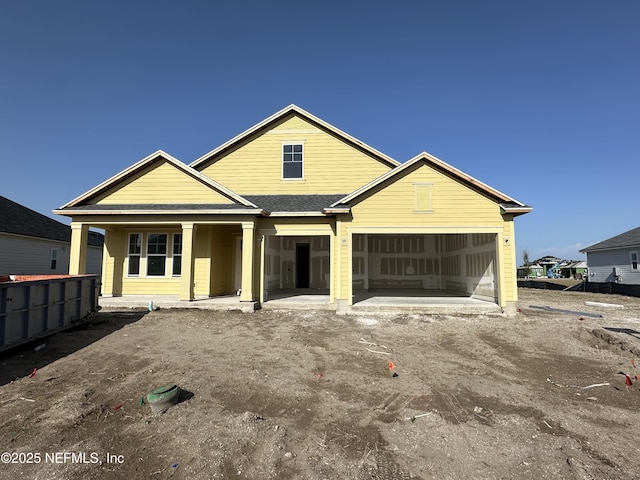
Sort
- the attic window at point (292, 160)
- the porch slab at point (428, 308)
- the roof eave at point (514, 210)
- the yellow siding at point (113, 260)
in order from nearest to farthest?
the roof eave at point (514, 210) → the porch slab at point (428, 308) → the yellow siding at point (113, 260) → the attic window at point (292, 160)

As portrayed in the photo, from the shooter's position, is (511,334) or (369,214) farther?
(369,214)

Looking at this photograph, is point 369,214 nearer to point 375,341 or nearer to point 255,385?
point 375,341

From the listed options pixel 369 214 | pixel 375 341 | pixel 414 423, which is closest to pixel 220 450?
pixel 414 423

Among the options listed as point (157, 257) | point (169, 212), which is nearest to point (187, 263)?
point (169, 212)

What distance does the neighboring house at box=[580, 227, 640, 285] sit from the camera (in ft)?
82.1

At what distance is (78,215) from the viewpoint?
12.2 metres

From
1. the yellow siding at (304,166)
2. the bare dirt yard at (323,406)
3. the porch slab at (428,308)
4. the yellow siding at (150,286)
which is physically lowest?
the bare dirt yard at (323,406)

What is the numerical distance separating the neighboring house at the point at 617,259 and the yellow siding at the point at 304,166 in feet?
79.0

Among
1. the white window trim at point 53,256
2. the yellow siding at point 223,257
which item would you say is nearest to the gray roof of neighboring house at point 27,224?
the white window trim at point 53,256

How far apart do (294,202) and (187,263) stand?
194 inches

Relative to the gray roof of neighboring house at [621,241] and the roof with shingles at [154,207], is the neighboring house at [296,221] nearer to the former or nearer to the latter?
the roof with shingles at [154,207]

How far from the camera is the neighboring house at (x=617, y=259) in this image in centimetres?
2503

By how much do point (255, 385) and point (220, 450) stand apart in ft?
6.08

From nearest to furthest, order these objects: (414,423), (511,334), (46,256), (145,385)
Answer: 1. (414,423)
2. (145,385)
3. (511,334)
4. (46,256)
